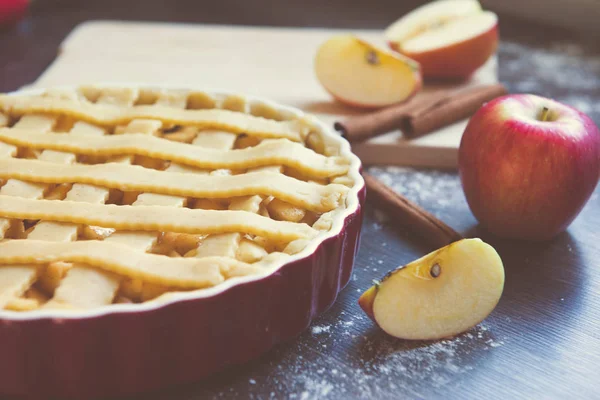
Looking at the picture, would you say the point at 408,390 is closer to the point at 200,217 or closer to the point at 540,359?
the point at 540,359

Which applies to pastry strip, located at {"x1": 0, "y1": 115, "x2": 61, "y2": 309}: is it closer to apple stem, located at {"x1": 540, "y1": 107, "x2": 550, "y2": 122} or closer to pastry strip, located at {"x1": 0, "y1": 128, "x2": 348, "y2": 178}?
pastry strip, located at {"x1": 0, "y1": 128, "x2": 348, "y2": 178}

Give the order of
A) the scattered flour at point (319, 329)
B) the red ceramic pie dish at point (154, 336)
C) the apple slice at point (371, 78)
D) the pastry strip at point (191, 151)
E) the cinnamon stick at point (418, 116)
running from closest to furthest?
the red ceramic pie dish at point (154, 336) → the scattered flour at point (319, 329) → the pastry strip at point (191, 151) → the cinnamon stick at point (418, 116) → the apple slice at point (371, 78)

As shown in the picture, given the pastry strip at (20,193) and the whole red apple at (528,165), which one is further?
the whole red apple at (528,165)

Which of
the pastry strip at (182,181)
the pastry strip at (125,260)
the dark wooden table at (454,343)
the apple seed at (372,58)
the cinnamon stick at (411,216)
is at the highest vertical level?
the apple seed at (372,58)

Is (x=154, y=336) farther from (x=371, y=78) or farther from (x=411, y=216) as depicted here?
(x=371, y=78)

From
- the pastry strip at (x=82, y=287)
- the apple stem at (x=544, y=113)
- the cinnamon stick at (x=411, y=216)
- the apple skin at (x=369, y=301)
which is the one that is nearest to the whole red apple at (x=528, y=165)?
the apple stem at (x=544, y=113)

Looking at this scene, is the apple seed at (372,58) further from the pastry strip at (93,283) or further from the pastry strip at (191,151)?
the pastry strip at (93,283)

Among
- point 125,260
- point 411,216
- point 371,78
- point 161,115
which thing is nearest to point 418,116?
point 371,78

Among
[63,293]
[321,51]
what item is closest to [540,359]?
[63,293]
